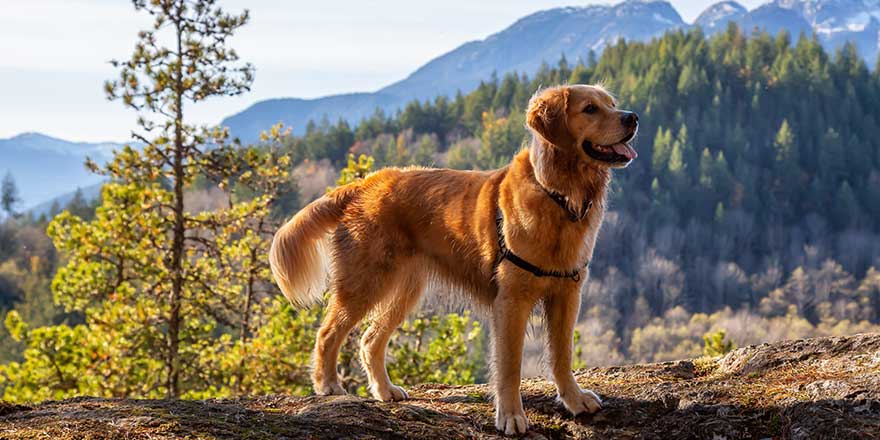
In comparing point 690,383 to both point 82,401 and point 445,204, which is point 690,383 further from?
point 82,401

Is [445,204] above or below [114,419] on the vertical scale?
above

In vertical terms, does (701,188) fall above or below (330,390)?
below

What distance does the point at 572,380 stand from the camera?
509 cm

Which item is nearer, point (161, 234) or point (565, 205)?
point (565, 205)

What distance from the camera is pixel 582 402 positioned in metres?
5.00

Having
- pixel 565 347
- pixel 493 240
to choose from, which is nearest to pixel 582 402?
pixel 565 347

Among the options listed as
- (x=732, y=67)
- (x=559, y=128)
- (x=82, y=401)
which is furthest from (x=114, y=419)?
(x=732, y=67)

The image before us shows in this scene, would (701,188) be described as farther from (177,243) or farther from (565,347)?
(565,347)

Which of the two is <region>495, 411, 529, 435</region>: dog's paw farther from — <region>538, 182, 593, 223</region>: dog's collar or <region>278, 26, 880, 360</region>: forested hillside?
<region>278, 26, 880, 360</region>: forested hillside

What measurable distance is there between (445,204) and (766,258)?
121452 millimetres

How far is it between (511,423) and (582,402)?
505 millimetres

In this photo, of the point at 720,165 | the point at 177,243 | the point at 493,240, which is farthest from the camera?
the point at 720,165

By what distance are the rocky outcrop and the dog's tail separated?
101 cm

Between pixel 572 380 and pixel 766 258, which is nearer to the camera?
pixel 572 380
